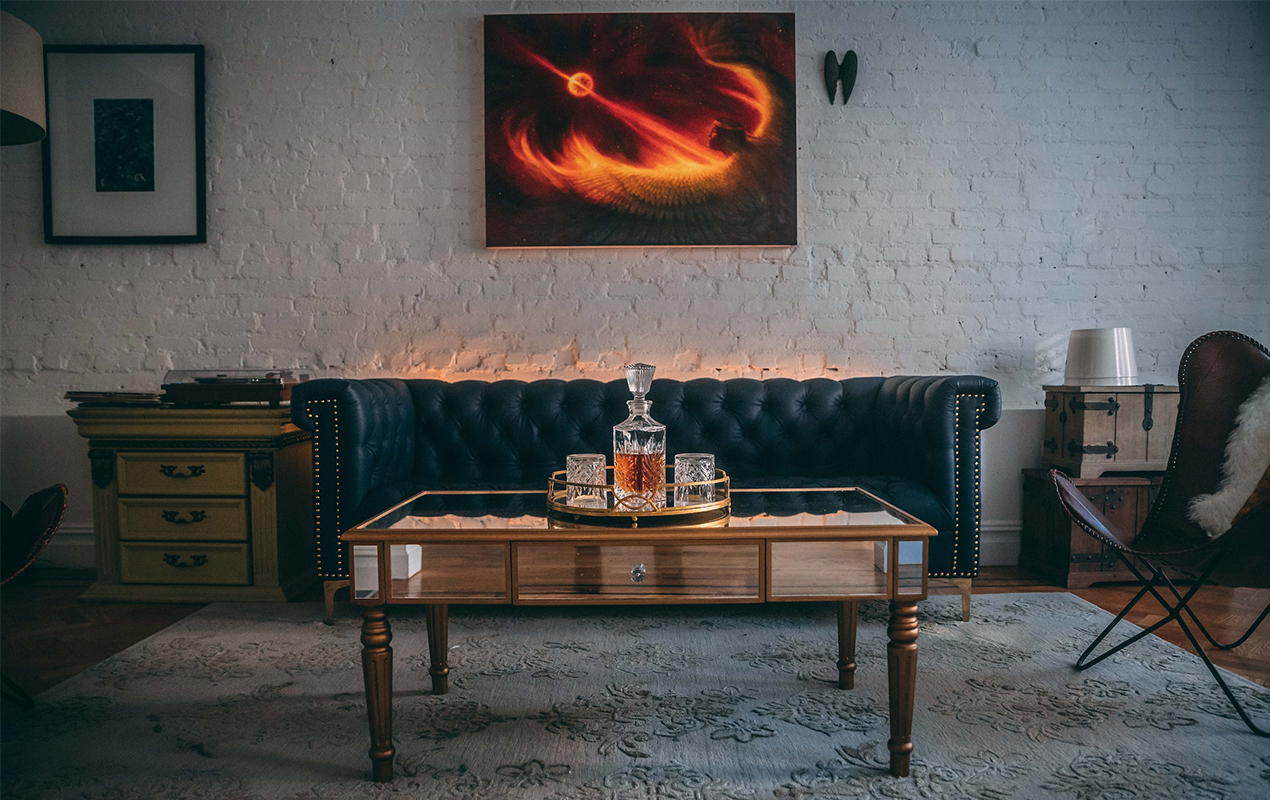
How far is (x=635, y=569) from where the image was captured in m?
1.45

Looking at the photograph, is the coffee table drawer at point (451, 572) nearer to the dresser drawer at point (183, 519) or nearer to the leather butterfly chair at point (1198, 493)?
the leather butterfly chair at point (1198, 493)

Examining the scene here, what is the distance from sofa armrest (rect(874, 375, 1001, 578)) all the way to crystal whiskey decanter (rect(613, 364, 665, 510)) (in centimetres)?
132

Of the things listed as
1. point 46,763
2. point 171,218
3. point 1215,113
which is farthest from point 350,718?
point 1215,113

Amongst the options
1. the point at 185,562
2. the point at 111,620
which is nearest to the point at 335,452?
the point at 185,562

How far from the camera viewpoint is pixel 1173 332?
3.30 meters

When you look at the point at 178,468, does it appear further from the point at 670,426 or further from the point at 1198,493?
the point at 1198,493

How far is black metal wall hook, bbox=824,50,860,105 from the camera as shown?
321 cm

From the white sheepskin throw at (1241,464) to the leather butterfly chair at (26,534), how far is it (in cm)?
302

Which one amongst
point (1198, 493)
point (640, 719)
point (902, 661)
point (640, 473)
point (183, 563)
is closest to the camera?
point (902, 661)

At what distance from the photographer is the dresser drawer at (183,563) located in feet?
8.90

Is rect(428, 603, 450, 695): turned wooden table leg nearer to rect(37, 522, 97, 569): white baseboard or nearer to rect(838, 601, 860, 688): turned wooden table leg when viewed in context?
rect(838, 601, 860, 688): turned wooden table leg

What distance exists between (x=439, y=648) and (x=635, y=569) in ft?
2.43

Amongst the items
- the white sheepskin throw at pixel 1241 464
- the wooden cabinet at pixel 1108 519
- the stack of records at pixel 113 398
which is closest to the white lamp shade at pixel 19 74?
the stack of records at pixel 113 398

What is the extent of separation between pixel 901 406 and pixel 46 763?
2751 mm
